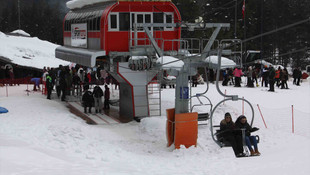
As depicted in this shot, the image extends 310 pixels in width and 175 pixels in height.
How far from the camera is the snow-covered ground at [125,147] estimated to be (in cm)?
1261

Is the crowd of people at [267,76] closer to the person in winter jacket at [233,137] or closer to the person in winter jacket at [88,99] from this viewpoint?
the person in winter jacket at [88,99]

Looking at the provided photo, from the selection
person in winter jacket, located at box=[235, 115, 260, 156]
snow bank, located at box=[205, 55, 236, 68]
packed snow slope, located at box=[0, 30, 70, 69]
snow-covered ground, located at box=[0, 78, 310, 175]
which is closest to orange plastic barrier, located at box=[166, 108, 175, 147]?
snow-covered ground, located at box=[0, 78, 310, 175]

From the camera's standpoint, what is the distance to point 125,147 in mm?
16875

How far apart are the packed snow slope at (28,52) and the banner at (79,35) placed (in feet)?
50.0

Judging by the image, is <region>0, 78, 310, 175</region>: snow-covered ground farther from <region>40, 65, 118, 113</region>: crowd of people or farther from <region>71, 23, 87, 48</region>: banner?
<region>71, 23, 87, 48</region>: banner

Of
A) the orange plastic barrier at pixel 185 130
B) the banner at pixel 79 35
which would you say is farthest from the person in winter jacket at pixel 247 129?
the banner at pixel 79 35

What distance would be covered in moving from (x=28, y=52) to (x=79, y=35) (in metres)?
21.1

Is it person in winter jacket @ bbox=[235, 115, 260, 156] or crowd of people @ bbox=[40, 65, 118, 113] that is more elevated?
crowd of people @ bbox=[40, 65, 118, 113]

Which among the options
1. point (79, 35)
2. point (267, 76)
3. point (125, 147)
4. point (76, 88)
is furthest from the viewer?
point (267, 76)

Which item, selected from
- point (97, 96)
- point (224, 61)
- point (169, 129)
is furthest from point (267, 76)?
point (169, 129)

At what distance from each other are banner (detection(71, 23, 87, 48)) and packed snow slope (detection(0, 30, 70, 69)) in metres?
15.2

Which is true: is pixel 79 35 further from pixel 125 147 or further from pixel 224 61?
pixel 224 61

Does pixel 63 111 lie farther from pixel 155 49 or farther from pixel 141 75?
pixel 155 49

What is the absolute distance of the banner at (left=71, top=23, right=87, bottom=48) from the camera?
26.3 meters
